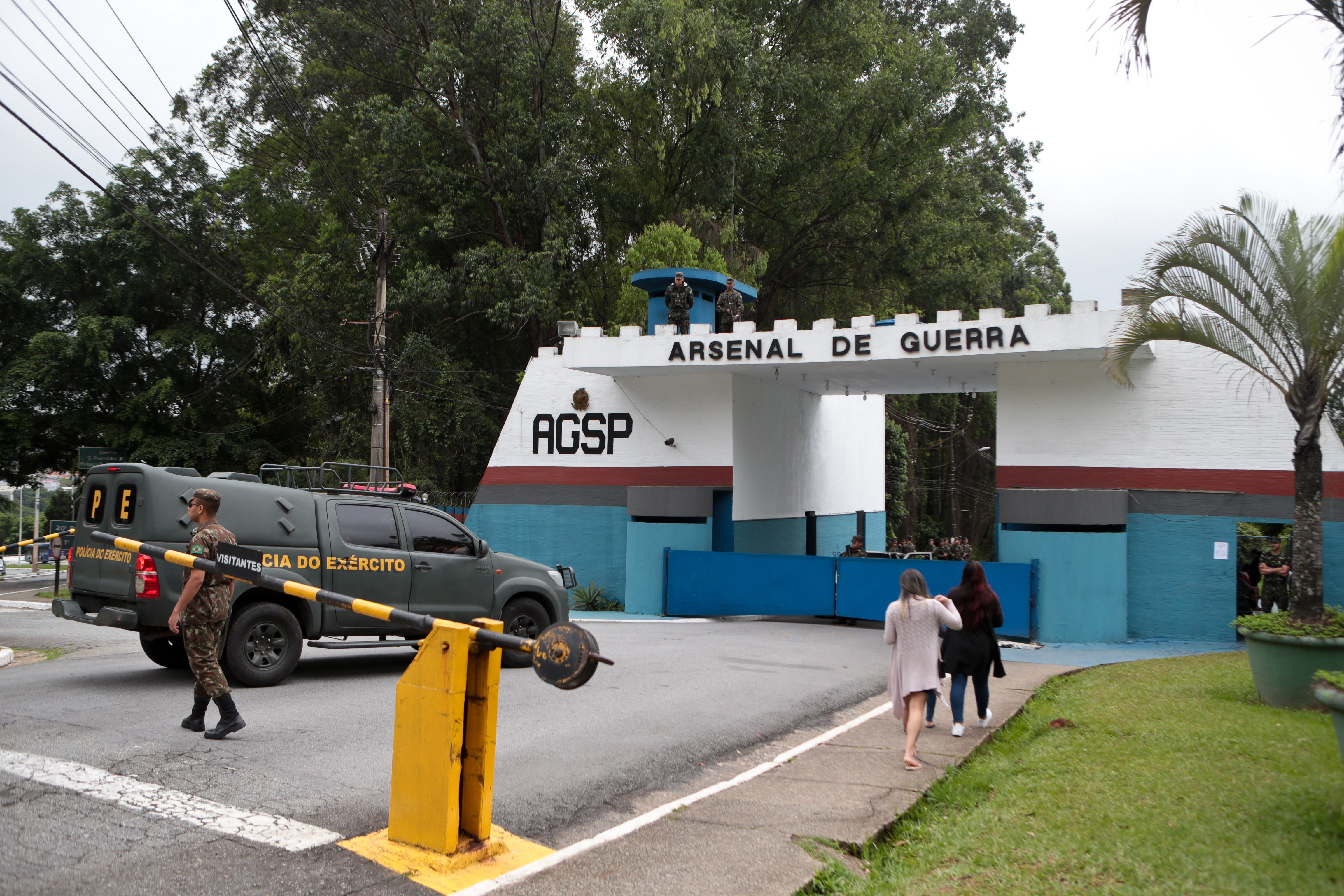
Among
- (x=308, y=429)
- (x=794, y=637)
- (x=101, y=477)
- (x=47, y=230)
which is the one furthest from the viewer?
(x=308, y=429)

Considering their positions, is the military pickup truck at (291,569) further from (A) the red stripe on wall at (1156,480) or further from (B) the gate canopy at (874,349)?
(A) the red stripe on wall at (1156,480)

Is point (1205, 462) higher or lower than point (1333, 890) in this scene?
higher

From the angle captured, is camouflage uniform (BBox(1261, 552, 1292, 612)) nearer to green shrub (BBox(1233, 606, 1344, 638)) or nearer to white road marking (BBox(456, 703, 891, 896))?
green shrub (BBox(1233, 606, 1344, 638))

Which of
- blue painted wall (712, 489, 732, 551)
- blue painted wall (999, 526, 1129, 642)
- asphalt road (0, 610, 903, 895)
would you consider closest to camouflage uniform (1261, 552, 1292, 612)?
blue painted wall (999, 526, 1129, 642)

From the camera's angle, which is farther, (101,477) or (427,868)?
(101,477)

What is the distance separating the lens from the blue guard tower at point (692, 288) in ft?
68.9

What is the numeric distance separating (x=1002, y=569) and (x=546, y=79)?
69.3 feet

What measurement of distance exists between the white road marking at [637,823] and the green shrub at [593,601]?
12662 mm

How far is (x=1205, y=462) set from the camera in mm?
15891

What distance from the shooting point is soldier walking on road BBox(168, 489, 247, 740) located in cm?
674

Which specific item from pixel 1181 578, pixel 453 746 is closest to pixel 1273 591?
pixel 1181 578

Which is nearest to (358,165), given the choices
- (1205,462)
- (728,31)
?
(728,31)

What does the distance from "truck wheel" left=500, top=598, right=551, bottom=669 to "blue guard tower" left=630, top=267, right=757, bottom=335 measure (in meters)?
10.3

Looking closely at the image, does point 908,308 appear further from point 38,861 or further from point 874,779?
point 38,861
